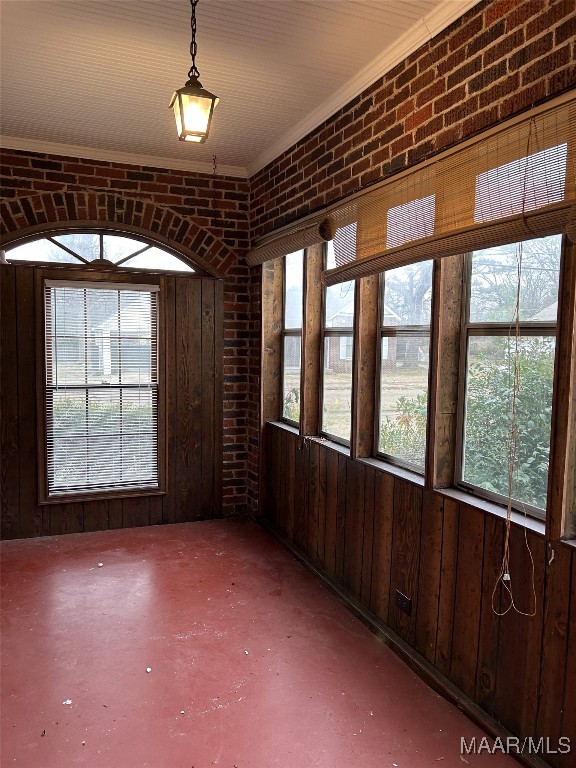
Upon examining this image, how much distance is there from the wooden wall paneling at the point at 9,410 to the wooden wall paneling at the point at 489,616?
11.6 ft

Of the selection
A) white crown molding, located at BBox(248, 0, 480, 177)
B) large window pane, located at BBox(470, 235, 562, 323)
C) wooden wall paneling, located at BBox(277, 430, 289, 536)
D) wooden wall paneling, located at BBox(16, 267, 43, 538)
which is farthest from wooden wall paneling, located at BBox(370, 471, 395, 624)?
wooden wall paneling, located at BBox(16, 267, 43, 538)

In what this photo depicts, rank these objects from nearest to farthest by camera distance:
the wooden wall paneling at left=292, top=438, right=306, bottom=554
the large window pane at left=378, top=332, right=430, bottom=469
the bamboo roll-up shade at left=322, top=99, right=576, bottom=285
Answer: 1. the bamboo roll-up shade at left=322, top=99, right=576, bottom=285
2. the large window pane at left=378, top=332, right=430, bottom=469
3. the wooden wall paneling at left=292, top=438, right=306, bottom=554

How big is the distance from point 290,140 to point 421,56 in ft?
4.92

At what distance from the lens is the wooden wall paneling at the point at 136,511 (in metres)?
4.80

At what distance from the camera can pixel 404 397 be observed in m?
3.09

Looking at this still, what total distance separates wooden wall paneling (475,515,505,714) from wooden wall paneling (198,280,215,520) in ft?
9.94

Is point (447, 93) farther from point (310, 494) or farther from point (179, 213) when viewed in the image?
point (179, 213)

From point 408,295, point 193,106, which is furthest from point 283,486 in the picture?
point 193,106

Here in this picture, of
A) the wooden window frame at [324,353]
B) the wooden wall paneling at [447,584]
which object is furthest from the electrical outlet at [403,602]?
the wooden window frame at [324,353]

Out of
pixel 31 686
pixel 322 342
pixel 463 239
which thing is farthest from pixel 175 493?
pixel 463 239

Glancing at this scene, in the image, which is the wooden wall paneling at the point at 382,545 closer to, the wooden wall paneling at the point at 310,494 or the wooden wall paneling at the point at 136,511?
the wooden wall paneling at the point at 310,494

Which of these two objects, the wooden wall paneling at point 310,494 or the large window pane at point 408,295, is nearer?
the large window pane at point 408,295

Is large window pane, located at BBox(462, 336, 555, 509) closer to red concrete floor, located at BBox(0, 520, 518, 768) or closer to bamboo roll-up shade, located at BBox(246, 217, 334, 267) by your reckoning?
red concrete floor, located at BBox(0, 520, 518, 768)

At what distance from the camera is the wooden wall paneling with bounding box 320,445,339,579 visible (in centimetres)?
364
